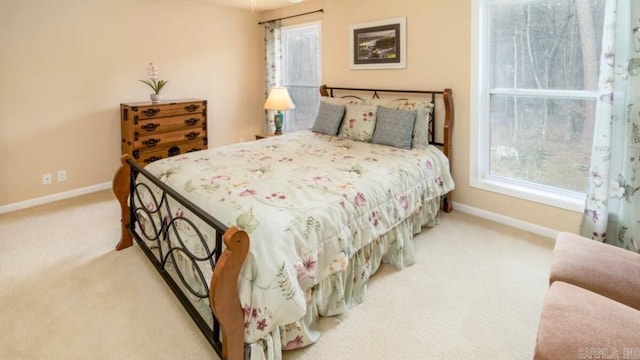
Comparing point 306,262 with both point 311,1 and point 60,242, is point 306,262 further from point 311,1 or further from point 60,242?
point 311,1

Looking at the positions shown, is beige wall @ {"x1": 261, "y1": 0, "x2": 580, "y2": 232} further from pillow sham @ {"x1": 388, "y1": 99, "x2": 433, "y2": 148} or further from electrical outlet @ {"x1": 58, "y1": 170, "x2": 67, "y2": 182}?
electrical outlet @ {"x1": 58, "y1": 170, "x2": 67, "y2": 182}

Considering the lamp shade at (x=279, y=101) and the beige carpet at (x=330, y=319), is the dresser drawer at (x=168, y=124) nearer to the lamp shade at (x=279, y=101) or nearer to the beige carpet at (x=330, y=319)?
the lamp shade at (x=279, y=101)

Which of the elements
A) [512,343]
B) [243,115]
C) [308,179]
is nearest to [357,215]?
[308,179]

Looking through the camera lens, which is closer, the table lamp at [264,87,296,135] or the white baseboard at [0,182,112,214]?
the white baseboard at [0,182,112,214]

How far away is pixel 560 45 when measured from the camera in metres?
2.91

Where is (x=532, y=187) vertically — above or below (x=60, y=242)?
above

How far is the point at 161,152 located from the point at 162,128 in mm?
294

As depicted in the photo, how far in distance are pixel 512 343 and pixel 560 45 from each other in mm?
2337

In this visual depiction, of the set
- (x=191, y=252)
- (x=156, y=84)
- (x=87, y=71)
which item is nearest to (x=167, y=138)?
(x=156, y=84)

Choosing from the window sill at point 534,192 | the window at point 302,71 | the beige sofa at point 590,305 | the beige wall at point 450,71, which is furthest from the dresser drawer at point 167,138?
the beige sofa at point 590,305

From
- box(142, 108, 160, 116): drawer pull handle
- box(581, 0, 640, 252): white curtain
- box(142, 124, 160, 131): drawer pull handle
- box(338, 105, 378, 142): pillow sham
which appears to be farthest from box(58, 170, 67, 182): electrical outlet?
box(581, 0, 640, 252): white curtain

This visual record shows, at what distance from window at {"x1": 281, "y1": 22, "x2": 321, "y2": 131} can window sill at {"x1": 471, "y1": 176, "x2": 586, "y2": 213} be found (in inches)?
102

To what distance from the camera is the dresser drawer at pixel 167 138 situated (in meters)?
4.34

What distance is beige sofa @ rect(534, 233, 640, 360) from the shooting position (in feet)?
3.97
